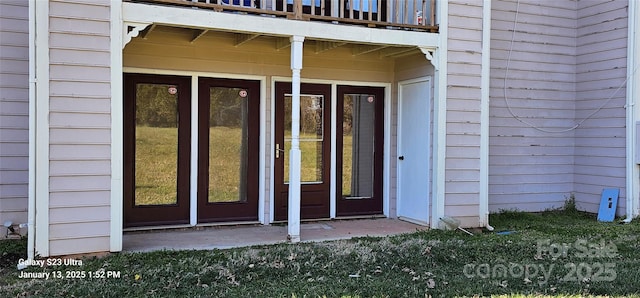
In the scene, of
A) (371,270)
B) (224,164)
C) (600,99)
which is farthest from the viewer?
(600,99)

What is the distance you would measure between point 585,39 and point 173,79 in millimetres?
5812

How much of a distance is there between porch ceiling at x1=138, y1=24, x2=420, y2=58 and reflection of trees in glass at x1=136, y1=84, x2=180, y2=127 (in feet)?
1.99

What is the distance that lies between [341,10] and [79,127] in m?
3.03

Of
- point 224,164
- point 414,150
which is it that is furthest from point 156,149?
point 414,150

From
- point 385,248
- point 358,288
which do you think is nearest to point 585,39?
point 385,248

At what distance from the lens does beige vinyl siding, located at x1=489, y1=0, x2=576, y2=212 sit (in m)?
7.21

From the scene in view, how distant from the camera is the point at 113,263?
4.43 m

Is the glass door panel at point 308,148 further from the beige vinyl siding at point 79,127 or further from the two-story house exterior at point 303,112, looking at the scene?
the beige vinyl siding at point 79,127

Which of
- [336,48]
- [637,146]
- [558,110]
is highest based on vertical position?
[336,48]

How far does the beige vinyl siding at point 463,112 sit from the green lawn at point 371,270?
67 centimetres

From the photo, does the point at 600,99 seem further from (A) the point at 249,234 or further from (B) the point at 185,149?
(B) the point at 185,149

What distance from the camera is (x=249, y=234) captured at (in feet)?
19.3

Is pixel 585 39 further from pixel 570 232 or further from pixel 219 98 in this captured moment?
pixel 219 98

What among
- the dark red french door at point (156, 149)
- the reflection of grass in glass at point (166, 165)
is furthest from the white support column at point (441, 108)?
the dark red french door at point (156, 149)
